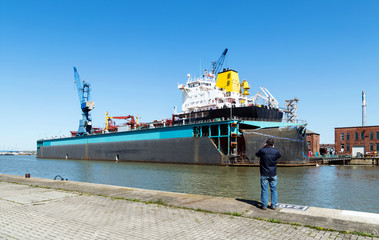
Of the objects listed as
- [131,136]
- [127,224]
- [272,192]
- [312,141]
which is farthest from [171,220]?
[312,141]

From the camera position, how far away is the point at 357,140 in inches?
1754

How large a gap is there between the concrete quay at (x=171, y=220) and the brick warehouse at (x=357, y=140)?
4441 cm

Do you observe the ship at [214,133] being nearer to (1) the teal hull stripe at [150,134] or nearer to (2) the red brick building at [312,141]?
(1) the teal hull stripe at [150,134]

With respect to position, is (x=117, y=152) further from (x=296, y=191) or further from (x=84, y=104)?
(x=296, y=191)

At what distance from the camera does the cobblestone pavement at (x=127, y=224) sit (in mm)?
4496

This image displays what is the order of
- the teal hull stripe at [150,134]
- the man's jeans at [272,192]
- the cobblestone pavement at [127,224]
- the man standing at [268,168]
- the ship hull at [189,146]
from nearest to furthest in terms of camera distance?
the cobblestone pavement at [127,224], the man's jeans at [272,192], the man standing at [268,168], the ship hull at [189,146], the teal hull stripe at [150,134]

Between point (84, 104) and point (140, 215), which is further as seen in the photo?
point (84, 104)

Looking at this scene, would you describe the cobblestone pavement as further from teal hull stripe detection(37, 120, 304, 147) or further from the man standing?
teal hull stripe detection(37, 120, 304, 147)

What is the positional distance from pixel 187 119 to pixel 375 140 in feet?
101

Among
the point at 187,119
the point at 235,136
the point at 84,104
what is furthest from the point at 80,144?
the point at 235,136

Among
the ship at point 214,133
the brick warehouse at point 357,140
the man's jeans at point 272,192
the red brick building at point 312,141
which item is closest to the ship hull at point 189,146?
the ship at point 214,133

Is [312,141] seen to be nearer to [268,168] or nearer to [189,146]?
[189,146]

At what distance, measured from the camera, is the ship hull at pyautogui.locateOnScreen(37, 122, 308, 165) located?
90.7 ft

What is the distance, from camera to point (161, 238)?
14.3 ft
